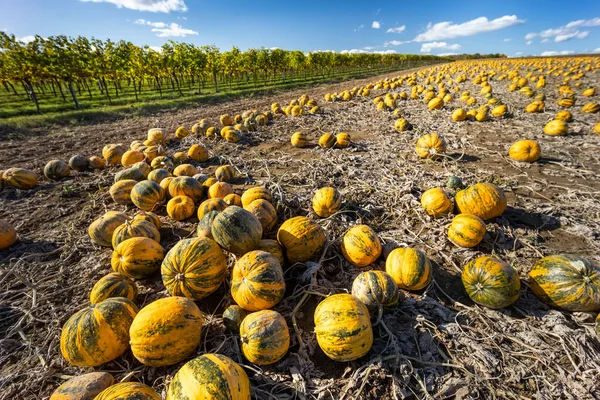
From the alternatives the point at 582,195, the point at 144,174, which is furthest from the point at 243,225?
the point at 582,195

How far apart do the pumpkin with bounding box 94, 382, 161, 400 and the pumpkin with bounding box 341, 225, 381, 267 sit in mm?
2715

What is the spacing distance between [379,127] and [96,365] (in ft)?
36.8

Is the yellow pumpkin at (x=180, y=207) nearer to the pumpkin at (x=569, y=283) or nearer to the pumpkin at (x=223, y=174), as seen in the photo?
the pumpkin at (x=223, y=174)

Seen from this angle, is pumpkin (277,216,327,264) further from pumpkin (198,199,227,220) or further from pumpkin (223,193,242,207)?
→ pumpkin (223,193,242,207)

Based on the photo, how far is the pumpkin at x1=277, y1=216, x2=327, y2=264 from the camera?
3619 millimetres

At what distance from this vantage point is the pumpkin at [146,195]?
516 centimetres

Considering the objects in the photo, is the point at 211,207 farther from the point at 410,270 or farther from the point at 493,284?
the point at 493,284

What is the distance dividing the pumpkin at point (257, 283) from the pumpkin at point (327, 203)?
1.90 metres

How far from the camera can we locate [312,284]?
3.44m

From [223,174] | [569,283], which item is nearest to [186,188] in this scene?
[223,174]

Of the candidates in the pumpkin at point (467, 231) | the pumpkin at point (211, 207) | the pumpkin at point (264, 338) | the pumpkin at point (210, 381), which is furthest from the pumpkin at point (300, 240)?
the pumpkin at point (467, 231)

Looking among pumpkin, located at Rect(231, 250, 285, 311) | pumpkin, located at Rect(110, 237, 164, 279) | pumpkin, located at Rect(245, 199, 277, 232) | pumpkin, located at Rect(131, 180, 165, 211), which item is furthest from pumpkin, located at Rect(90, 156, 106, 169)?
pumpkin, located at Rect(231, 250, 285, 311)

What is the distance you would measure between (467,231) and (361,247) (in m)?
1.78

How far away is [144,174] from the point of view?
6539 mm
